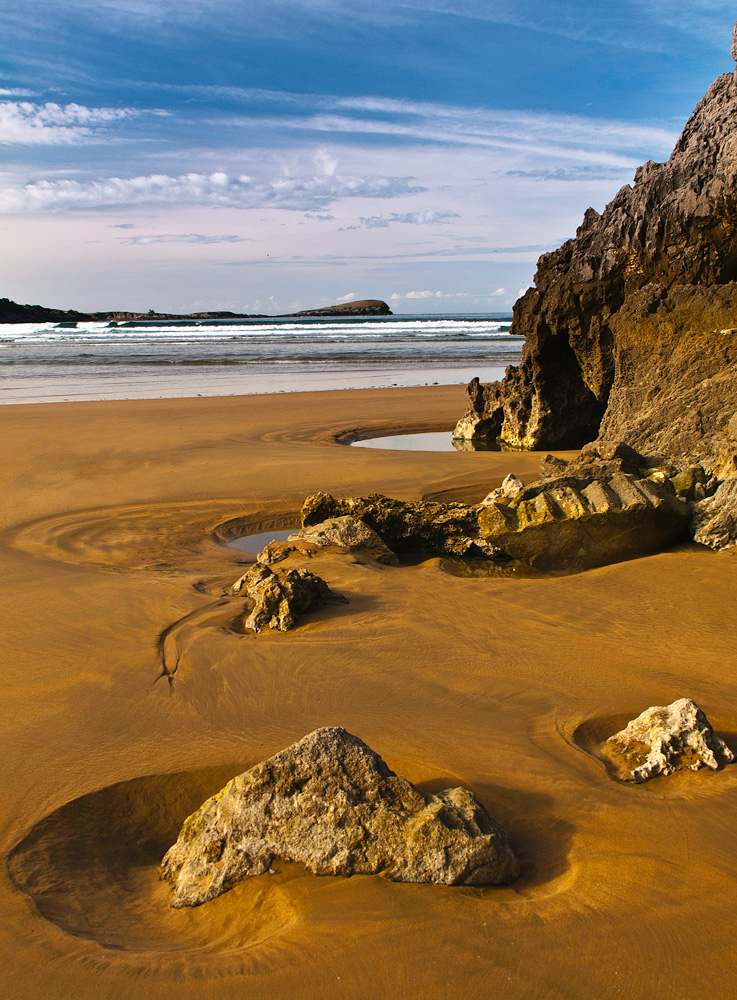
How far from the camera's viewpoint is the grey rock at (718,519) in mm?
5375

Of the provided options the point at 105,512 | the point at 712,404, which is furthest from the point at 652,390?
the point at 105,512

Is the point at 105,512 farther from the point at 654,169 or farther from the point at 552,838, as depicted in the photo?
the point at 654,169

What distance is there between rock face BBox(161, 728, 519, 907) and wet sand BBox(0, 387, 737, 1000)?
0.18ft

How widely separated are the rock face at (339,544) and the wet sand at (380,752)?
0.37m

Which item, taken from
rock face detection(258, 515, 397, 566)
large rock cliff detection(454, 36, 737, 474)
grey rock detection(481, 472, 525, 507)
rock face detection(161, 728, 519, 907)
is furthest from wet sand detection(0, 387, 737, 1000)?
large rock cliff detection(454, 36, 737, 474)

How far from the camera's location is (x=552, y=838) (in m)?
2.37

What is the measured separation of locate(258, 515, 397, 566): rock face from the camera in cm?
539

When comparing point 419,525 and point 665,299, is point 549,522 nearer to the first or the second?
point 419,525

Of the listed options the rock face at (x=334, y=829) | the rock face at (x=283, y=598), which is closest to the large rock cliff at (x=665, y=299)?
the rock face at (x=283, y=598)

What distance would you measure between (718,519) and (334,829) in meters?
4.42

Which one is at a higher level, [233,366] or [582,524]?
[233,366]

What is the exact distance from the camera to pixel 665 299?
812 centimetres

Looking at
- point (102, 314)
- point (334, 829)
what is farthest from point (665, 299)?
point (102, 314)

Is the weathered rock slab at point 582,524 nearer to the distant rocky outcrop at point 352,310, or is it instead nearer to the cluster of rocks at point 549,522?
the cluster of rocks at point 549,522
